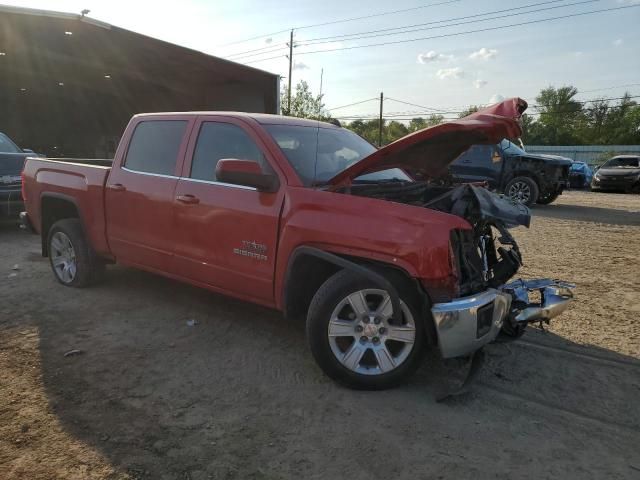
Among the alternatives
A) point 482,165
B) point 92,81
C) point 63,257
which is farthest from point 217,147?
point 92,81

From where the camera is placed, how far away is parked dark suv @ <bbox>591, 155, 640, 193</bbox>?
21.8 metres

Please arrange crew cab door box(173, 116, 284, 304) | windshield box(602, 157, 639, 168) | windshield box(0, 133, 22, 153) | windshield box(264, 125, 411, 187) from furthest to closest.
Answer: windshield box(602, 157, 639, 168), windshield box(0, 133, 22, 153), windshield box(264, 125, 411, 187), crew cab door box(173, 116, 284, 304)

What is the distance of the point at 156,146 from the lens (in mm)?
4828

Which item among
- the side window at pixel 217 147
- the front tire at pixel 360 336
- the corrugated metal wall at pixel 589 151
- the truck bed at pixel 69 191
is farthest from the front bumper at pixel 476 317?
the corrugated metal wall at pixel 589 151

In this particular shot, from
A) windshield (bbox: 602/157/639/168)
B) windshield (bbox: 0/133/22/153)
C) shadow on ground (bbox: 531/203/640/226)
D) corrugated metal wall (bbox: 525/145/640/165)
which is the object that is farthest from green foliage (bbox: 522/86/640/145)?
windshield (bbox: 0/133/22/153)

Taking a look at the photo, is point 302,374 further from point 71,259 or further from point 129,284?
point 71,259

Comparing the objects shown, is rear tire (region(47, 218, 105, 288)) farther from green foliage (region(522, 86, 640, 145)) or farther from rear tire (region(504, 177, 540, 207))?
green foliage (region(522, 86, 640, 145))

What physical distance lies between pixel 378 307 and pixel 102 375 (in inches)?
78.4

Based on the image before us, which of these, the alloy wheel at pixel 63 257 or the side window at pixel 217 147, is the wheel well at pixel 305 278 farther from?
the alloy wheel at pixel 63 257

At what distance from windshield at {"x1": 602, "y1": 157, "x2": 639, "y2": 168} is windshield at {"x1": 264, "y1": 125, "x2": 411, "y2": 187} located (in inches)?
877

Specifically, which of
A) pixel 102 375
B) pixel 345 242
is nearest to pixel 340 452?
pixel 345 242

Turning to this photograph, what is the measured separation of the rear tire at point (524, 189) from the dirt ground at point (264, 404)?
9159 mm

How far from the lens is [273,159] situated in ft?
12.7

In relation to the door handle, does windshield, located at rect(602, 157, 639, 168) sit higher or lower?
higher
